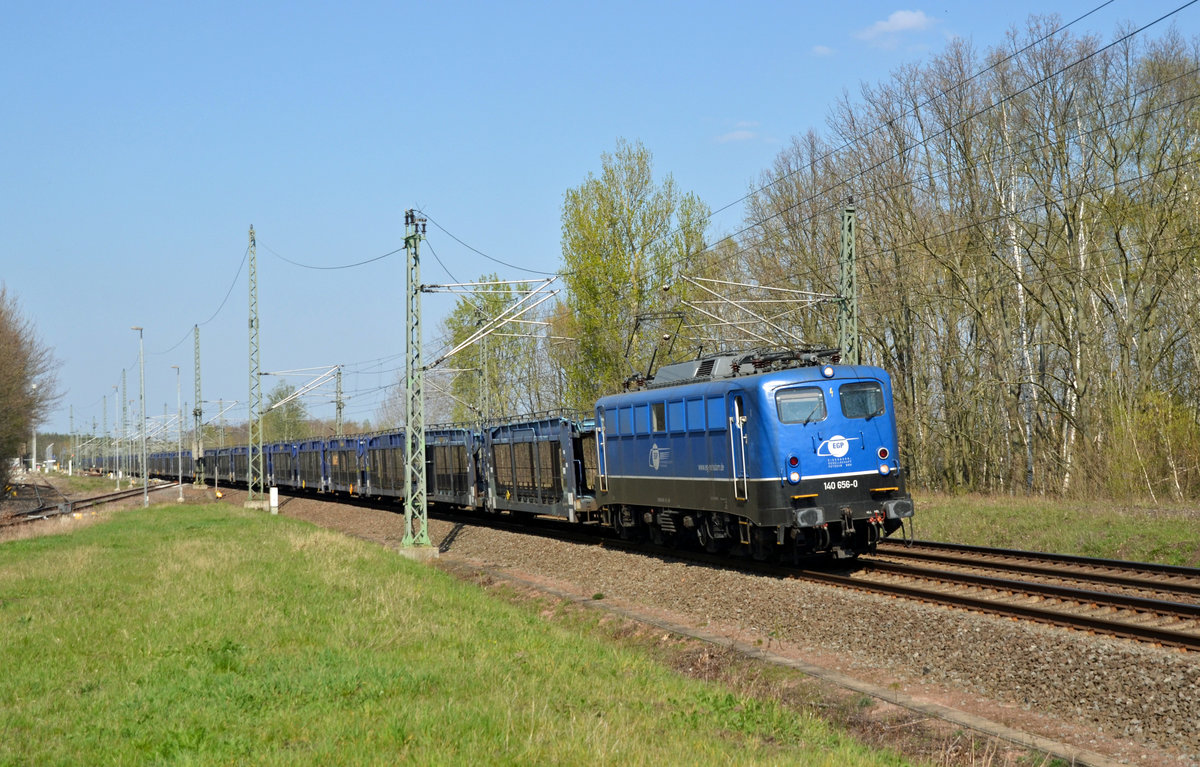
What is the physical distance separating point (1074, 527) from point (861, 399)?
19.0ft

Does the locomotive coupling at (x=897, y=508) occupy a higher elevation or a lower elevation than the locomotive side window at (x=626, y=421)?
lower

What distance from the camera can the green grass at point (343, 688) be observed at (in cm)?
741

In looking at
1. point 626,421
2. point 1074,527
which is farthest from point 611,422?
point 1074,527

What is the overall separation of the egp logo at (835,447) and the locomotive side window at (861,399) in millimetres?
456

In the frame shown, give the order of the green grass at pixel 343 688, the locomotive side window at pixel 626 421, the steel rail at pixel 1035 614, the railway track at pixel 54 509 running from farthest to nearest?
the railway track at pixel 54 509 → the locomotive side window at pixel 626 421 → the steel rail at pixel 1035 614 → the green grass at pixel 343 688

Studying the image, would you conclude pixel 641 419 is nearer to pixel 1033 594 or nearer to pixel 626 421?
pixel 626 421

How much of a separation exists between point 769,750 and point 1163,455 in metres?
22.6

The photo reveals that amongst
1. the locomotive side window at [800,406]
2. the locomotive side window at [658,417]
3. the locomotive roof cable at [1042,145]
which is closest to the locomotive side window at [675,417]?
the locomotive side window at [658,417]

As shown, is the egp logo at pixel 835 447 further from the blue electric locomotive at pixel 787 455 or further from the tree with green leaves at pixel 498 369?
the tree with green leaves at pixel 498 369

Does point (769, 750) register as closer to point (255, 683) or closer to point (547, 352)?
point (255, 683)

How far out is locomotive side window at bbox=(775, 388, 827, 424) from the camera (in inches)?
677

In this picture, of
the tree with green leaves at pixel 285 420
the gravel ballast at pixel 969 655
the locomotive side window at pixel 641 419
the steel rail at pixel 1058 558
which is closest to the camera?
the gravel ballast at pixel 969 655

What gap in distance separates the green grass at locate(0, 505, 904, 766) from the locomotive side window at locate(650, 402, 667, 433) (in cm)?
513

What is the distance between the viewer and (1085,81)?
3225 centimetres
